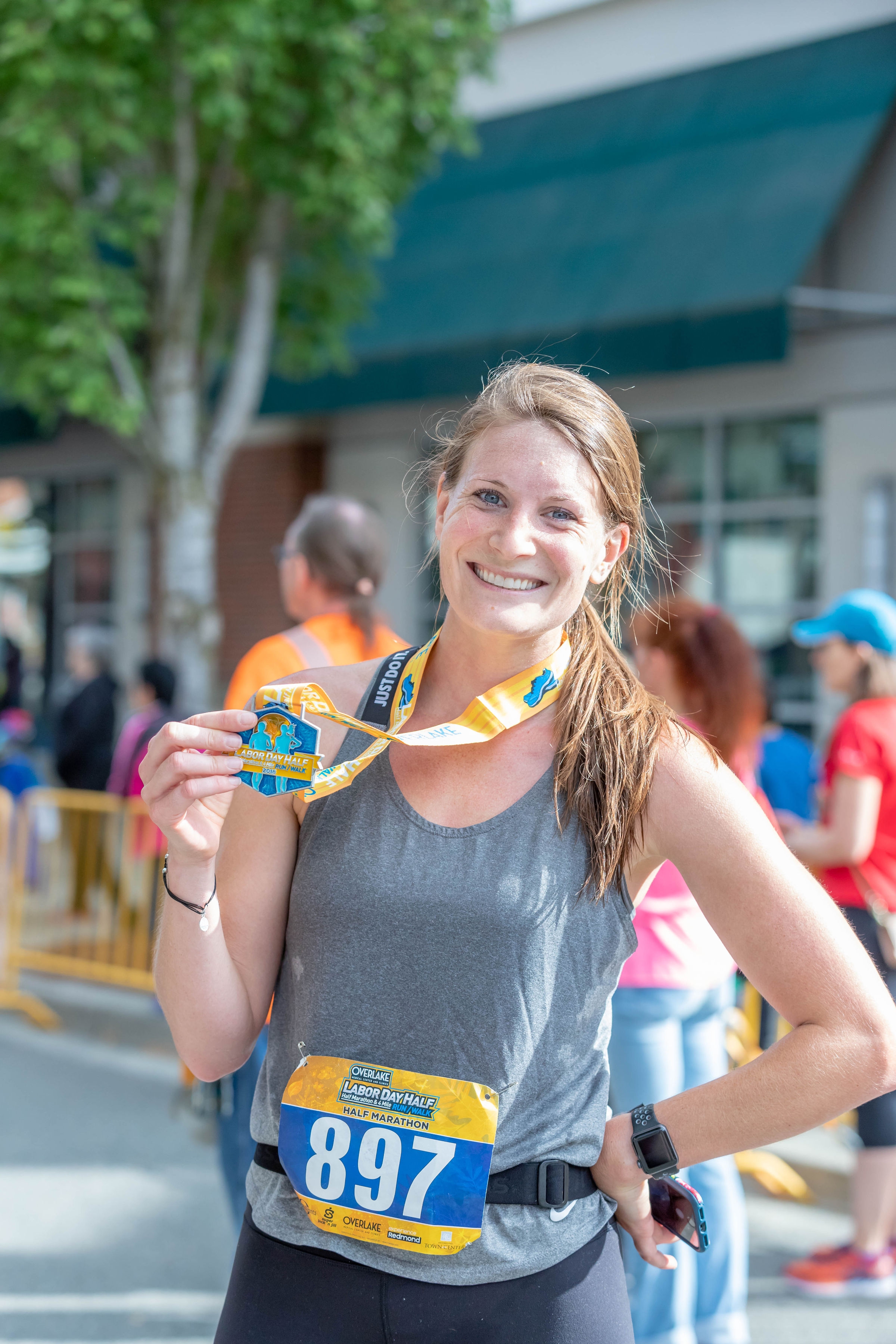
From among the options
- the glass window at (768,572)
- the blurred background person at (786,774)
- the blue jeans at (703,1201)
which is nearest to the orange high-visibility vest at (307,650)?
the blue jeans at (703,1201)

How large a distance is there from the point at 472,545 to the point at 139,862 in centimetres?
593

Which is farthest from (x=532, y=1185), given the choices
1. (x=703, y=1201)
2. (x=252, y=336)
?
(x=252, y=336)

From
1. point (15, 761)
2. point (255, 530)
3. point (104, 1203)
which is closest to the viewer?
point (104, 1203)

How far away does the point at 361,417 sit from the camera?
37.4 ft

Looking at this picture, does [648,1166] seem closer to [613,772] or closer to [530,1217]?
[530,1217]

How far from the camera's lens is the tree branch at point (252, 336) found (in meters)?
8.82

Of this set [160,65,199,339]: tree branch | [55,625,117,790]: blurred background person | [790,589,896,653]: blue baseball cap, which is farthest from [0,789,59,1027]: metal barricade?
[790,589,896,653]: blue baseball cap

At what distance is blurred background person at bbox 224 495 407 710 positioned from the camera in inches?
146

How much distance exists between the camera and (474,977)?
1.64m

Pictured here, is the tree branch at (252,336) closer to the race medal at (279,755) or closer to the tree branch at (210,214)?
the tree branch at (210,214)

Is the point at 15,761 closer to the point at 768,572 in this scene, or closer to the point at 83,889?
the point at 83,889

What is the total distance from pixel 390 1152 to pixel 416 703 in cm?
61

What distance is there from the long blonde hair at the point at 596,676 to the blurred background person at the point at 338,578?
5.82 ft

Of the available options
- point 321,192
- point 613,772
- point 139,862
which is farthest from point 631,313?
point 613,772
